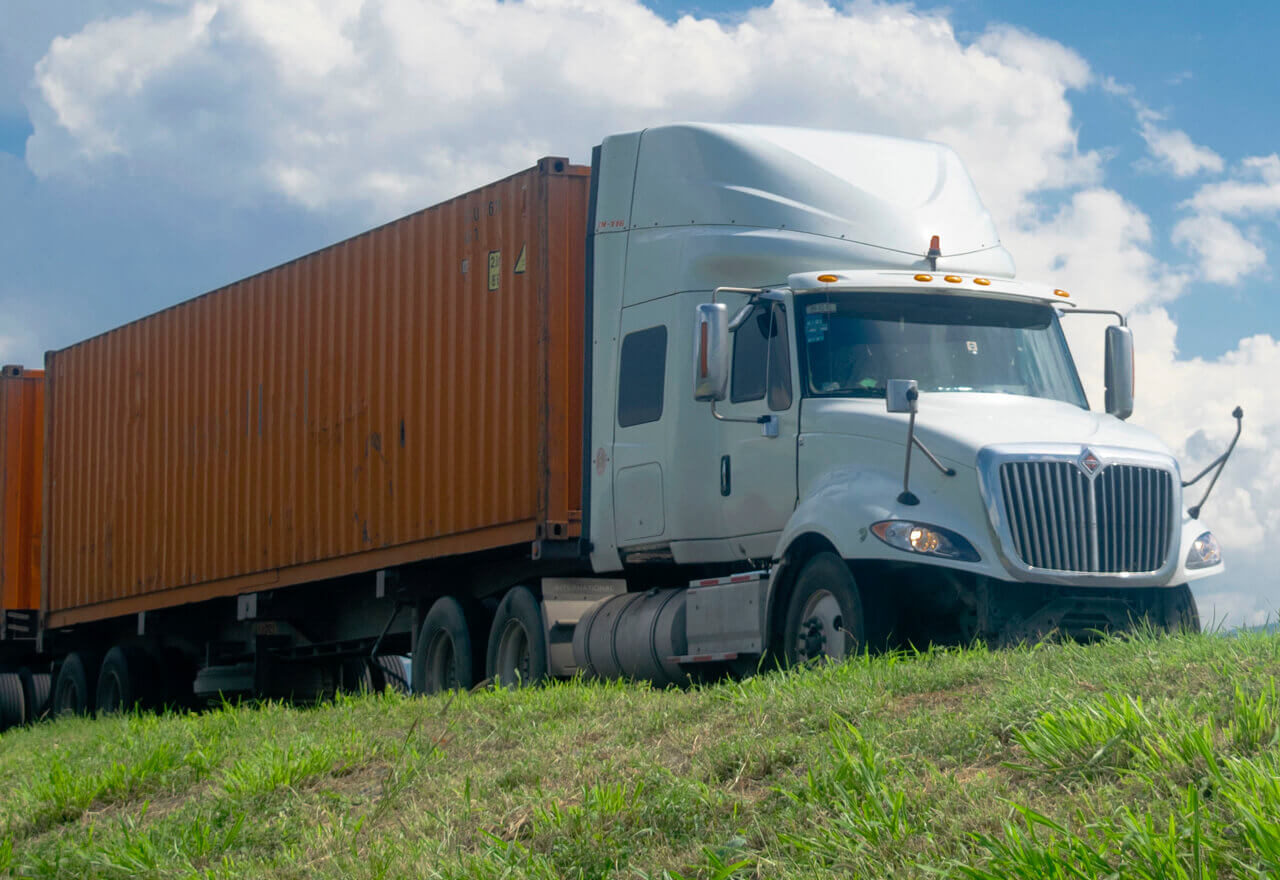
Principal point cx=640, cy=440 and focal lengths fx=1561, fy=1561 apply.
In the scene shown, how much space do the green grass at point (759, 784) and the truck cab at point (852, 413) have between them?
1.00m

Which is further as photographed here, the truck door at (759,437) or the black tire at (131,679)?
the black tire at (131,679)

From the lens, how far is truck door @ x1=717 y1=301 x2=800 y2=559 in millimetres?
9617

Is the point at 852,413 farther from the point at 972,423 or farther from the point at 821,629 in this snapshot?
the point at 821,629

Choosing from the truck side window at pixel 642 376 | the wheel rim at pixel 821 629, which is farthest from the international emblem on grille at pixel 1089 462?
the truck side window at pixel 642 376

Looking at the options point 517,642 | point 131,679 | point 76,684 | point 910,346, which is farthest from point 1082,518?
point 76,684

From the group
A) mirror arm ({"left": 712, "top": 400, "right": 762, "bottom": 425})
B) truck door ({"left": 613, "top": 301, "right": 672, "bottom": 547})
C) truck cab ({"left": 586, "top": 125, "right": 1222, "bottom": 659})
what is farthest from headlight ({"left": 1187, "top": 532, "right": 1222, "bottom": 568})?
truck door ({"left": 613, "top": 301, "right": 672, "bottom": 547})

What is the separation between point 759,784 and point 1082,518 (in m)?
3.60

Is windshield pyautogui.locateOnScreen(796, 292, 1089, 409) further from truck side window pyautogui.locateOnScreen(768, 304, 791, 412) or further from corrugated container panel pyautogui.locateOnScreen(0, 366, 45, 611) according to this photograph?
corrugated container panel pyautogui.locateOnScreen(0, 366, 45, 611)

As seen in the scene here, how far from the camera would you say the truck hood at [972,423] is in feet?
28.0

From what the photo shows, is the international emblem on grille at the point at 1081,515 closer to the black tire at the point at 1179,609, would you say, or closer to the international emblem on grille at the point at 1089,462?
the international emblem on grille at the point at 1089,462

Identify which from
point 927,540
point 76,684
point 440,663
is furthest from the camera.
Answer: point 76,684

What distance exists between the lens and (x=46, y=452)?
19203 millimetres

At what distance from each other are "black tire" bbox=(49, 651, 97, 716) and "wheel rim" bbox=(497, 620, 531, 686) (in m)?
8.72

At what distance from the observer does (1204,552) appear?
29.3 ft
